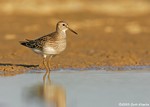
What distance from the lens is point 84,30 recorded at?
20625 millimetres

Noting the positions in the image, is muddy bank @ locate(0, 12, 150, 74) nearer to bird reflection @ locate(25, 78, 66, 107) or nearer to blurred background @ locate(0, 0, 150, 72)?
blurred background @ locate(0, 0, 150, 72)

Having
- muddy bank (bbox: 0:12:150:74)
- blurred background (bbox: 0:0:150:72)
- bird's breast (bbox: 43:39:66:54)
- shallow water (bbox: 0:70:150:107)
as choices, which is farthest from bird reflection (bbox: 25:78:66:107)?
blurred background (bbox: 0:0:150:72)

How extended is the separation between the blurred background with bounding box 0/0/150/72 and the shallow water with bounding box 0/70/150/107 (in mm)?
1225

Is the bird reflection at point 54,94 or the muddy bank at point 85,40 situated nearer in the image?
the bird reflection at point 54,94

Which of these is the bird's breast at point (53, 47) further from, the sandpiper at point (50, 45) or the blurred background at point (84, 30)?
the blurred background at point (84, 30)

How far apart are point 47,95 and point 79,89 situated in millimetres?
646

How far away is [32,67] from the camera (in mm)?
14055

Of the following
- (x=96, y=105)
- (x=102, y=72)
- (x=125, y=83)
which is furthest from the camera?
(x=102, y=72)

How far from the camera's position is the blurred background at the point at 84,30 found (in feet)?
49.8

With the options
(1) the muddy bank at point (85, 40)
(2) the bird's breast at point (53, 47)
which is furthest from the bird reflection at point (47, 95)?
(1) the muddy bank at point (85, 40)

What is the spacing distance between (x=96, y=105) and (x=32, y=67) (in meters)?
4.01

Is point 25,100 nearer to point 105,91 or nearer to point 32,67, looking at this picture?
point 105,91

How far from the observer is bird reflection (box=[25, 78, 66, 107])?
10.6 metres

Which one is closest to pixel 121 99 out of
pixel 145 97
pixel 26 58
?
pixel 145 97
